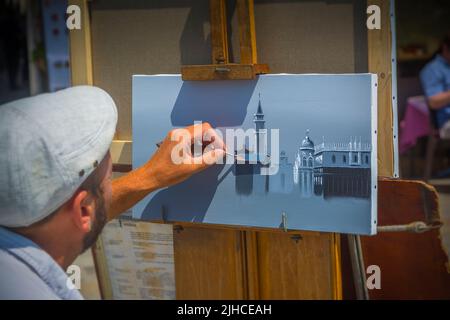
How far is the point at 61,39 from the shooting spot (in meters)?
4.61

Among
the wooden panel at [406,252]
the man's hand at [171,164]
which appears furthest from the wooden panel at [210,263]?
the wooden panel at [406,252]

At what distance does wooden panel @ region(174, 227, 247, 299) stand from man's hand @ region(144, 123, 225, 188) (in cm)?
28

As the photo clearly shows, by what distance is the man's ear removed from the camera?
128 cm

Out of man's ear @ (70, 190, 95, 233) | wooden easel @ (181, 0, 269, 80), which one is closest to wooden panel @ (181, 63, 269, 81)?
wooden easel @ (181, 0, 269, 80)

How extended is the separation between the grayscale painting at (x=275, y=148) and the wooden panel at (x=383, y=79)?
0.36 feet

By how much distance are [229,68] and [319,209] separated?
0.45 metres

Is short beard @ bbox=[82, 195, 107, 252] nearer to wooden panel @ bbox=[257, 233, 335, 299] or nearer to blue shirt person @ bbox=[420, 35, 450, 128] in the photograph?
wooden panel @ bbox=[257, 233, 335, 299]

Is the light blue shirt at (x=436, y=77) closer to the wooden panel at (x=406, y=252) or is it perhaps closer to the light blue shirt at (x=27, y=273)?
the wooden panel at (x=406, y=252)

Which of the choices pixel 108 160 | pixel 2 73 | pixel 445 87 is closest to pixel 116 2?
pixel 108 160

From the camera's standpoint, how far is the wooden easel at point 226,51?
1767 mm

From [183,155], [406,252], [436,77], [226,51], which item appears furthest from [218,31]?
[436,77]

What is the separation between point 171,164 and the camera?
1759mm

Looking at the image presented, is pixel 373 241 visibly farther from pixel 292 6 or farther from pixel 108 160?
pixel 108 160

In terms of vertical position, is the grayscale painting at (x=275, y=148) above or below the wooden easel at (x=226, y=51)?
below
